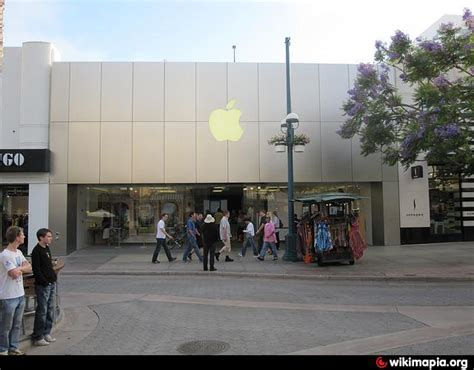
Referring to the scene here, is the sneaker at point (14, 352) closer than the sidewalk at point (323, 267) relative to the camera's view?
Yes

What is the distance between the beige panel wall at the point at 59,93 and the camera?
770 inches

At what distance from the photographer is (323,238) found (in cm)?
1450

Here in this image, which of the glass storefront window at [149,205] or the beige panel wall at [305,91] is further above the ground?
the beige panel wall at [305,91]

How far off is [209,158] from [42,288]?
13.6 meters

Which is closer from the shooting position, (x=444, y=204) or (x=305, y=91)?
(x=305, y=91)

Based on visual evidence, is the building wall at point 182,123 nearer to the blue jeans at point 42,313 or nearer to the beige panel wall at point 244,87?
the beige panel wall at point 244,87

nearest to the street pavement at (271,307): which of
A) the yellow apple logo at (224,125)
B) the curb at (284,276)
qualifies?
the curb at (284,276)

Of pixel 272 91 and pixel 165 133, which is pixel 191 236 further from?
pixel 272 91

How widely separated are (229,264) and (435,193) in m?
11.2

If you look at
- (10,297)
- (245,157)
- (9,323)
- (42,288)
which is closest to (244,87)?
(245,157)

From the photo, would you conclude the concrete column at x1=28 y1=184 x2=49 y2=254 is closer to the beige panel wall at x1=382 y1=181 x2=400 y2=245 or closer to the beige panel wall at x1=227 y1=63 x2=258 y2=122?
the beige panel wall at x1=227 y1=63 x2=258 y2=122

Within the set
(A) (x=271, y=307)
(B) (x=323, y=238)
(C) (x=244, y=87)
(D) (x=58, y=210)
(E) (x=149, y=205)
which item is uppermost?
(C) (x=244, y=87)

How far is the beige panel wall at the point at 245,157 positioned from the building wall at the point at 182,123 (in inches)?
1.7
